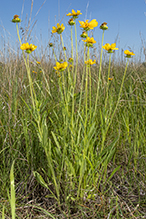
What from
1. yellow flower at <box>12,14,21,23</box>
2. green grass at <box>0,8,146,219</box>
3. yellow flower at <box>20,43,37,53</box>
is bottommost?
green grass at <box>0,8,146,219</box>

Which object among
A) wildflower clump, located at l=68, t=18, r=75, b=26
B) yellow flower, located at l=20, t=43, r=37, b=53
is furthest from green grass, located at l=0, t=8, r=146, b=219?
wildflower clump, located at l=68, t=18, r=75, b=26

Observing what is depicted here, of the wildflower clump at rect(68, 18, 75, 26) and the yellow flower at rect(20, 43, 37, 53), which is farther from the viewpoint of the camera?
the wildflower clump at rect(68, 18, 75, 26)

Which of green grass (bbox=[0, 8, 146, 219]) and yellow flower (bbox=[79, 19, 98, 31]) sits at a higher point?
yellow flower (bbox=[79, 19, 98, 31])

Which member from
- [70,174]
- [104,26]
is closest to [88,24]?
[104,26]

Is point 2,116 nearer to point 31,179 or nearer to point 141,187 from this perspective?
point 31,179

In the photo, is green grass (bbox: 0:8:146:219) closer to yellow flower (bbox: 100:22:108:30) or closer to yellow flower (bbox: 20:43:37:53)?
yellow flower (bbox: 20:43:37:53)

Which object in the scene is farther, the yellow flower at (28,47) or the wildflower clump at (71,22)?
the wildflower clump at (71,22)

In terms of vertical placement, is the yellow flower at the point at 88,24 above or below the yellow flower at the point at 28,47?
above

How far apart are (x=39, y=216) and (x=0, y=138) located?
1.79ft

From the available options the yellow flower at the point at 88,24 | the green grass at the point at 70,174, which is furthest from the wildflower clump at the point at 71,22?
the green grass at the point at 70,174

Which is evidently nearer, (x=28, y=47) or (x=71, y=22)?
(x=28, y=47)

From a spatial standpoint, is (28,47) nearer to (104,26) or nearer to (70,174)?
(104,26)

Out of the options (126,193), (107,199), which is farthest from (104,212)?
(126,193)

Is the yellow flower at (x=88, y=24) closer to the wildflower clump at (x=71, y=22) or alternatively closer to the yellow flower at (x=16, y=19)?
the wildflower clump at (x=71, y=22)
